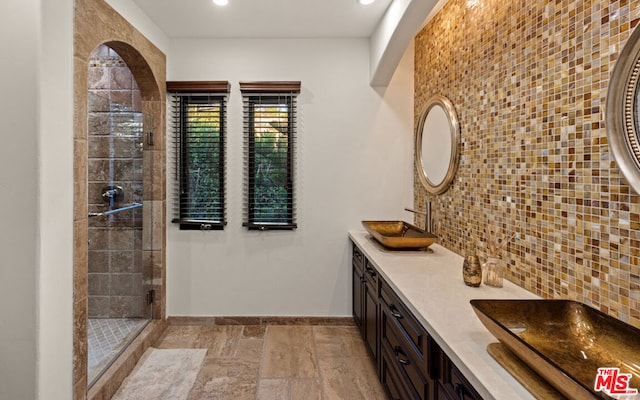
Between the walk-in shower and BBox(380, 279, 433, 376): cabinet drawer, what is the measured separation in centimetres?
208

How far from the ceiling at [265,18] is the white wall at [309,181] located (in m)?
0.13

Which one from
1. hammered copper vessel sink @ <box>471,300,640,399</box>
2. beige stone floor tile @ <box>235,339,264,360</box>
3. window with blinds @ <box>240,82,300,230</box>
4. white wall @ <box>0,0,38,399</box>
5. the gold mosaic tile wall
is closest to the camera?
hammered copper vessel sink @ <box>471,300,640,399</box>

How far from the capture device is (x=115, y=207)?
9.52 feet

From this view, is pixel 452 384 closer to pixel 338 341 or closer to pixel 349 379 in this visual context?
pixel 349 379

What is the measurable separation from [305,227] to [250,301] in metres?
0.90

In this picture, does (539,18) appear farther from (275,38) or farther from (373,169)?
(275,38)

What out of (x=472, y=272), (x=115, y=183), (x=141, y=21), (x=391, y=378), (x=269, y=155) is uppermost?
(x=141, y=21)

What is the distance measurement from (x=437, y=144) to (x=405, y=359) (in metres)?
1.69

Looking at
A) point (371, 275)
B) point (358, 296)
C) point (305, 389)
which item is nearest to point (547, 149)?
point (371, 275)

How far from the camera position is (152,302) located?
3158mm

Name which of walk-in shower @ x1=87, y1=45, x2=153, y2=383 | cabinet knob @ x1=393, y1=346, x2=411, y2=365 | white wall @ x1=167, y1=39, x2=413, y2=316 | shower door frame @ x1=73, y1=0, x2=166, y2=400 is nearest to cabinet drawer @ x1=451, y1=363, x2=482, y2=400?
cabinet knob @ x1=393, y1=346, x2=411, y2=365

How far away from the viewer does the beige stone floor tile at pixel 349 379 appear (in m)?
2.29

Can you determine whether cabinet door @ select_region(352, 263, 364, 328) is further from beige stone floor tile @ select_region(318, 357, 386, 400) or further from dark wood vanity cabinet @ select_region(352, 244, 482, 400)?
beige stone floor tile @ select_region(318, 357, 386, 400)

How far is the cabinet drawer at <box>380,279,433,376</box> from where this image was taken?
141 centimetres
